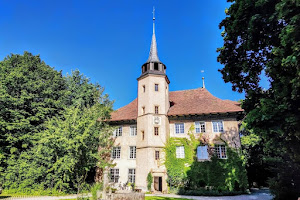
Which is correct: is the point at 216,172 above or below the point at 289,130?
below

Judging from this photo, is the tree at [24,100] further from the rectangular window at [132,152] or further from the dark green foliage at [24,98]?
the rectangular window at [132,152]

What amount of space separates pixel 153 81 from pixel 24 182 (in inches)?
743

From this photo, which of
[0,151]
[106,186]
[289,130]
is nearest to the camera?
[289,130]

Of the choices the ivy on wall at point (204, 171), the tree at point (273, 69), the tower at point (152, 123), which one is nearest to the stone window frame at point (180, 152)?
the ivy on wall at point (204, 171)

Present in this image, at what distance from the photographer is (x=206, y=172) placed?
22.1 meters

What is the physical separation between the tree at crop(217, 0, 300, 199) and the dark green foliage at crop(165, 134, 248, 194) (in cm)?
706

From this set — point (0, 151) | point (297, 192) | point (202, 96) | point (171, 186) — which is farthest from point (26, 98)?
point (297, 192)

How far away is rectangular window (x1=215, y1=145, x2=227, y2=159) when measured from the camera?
74.4ft

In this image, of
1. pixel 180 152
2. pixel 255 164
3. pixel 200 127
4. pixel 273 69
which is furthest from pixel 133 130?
pixel 255 164

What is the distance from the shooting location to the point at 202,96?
2756cm

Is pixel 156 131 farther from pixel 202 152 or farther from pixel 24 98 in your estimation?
pixel 24 98

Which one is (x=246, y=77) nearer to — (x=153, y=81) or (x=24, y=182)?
(x=153, y=81)

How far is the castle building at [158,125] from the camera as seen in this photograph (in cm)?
2319

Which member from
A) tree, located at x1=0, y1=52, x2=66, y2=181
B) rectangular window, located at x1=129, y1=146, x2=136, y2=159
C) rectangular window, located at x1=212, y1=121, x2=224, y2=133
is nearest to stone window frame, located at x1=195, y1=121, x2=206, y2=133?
rectangular window, located at x1=212, y1=121, x2=224, y2=133
